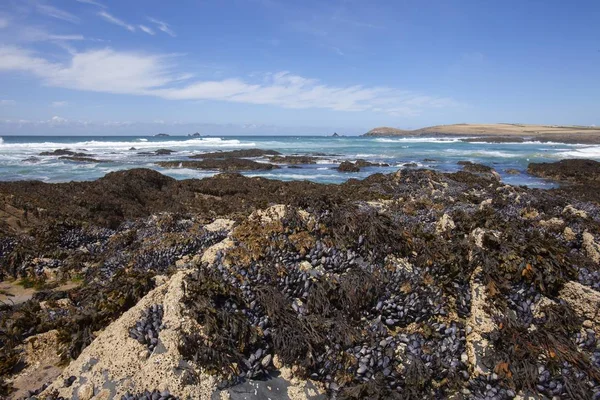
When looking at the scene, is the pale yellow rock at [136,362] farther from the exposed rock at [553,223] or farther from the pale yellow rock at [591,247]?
the exposed rock at [553,223]

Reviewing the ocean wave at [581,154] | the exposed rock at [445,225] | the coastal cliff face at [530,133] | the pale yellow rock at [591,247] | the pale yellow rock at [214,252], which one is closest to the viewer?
the pale yellow rock at [214,252]

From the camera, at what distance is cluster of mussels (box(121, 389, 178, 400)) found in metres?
2.75

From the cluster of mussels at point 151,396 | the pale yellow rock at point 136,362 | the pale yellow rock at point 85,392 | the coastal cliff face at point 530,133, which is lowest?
the pale yellow rock at point 85,392

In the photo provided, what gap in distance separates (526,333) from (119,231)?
7.76 m

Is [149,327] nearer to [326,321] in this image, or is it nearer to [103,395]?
[103,395]

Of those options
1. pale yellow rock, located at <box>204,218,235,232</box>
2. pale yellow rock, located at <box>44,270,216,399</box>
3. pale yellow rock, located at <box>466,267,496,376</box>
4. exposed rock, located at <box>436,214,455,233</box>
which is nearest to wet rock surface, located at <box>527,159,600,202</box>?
exposed rock, located at <box>436,214,455,233</box>

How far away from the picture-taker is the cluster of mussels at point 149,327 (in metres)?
3.18

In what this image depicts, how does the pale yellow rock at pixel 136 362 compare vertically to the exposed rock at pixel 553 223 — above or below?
below

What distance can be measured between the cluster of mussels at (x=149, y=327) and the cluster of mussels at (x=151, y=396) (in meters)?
0.42

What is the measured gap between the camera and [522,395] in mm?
2932

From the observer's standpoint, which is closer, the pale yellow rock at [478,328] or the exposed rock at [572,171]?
the pale yellow rock at [478,328]

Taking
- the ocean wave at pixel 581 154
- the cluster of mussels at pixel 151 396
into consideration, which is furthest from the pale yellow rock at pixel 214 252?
the ocean wave at pixel 581 154

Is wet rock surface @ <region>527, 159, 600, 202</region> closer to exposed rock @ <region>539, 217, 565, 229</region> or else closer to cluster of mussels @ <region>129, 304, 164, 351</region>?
exposed rock @ <region>539, 217, 565, 229</region>

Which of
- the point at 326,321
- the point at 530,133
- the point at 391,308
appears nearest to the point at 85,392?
the point at 326,321
